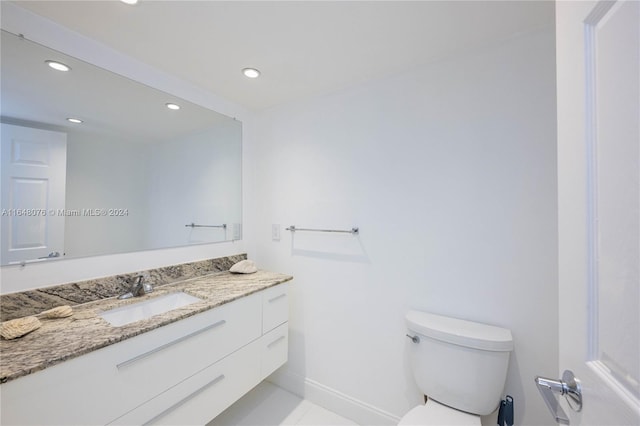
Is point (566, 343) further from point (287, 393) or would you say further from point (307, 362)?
point (287, 393)

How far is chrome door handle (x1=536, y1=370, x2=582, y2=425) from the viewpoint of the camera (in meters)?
0.52

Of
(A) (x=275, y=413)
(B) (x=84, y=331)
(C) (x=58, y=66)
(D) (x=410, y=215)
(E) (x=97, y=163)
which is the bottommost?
(A) (x=275, y=413)

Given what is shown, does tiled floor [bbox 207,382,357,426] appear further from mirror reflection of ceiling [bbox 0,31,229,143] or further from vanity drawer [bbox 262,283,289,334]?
mirror reflection of ceiling [bbox 0,31,229,143]

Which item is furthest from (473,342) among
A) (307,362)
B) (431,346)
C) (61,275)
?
(61,275)

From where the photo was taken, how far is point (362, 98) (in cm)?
171

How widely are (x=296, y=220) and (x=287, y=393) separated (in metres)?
1.33

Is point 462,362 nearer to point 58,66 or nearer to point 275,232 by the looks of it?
point 275,232

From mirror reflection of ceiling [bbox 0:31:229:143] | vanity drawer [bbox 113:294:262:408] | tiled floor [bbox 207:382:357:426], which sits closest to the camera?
vanity drawer [bbox 113:294:262:408]

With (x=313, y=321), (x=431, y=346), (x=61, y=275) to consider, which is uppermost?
(x=61, y=275)

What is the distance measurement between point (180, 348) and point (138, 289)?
49cm

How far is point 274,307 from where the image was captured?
5.64 feet

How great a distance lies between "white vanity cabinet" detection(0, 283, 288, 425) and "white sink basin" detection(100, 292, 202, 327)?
258 millimetres

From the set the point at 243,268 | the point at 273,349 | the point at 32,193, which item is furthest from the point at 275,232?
the point at 32,193

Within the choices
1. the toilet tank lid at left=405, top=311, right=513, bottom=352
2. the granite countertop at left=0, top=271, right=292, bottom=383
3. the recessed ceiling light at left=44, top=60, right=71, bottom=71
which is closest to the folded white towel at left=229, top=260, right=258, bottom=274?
the granite countertop at left=0, top=271, right=292, bottom=383
